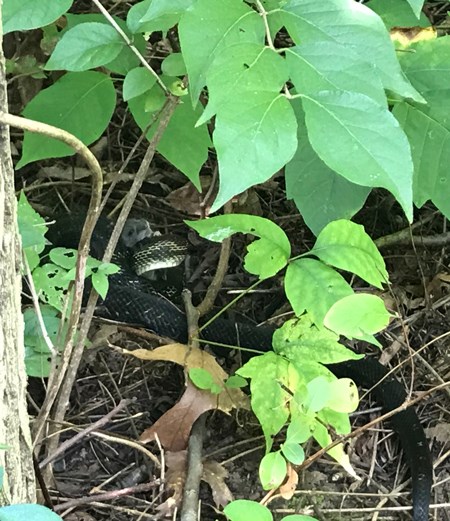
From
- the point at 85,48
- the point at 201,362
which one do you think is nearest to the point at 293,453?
the point at 201,362

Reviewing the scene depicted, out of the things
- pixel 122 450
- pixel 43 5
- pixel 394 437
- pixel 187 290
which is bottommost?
pixel 394 437

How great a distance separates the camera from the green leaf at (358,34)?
45.4 inches

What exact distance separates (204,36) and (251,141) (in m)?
0.25

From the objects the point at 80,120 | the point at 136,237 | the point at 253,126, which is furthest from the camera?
the point at 136,237

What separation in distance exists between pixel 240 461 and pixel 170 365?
440 millimetres

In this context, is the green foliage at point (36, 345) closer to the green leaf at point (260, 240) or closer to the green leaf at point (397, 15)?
the green leaf at point (260, 240)

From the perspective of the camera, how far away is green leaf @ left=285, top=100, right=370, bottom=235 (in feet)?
5.59

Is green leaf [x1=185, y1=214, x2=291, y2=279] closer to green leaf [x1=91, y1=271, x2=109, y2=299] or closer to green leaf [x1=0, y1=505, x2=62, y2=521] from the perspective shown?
green leaf [x1=91, y1=271, x2=109, y2=299]

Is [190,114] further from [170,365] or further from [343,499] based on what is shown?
[343,499]

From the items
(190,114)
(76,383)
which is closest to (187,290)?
(76,383)

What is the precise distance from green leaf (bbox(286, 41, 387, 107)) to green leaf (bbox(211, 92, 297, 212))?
Answer: 76 mm

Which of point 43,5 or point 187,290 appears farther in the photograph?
point 187,290

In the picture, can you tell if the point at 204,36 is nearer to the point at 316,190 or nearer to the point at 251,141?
the point at 251,141

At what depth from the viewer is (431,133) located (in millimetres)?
1657
